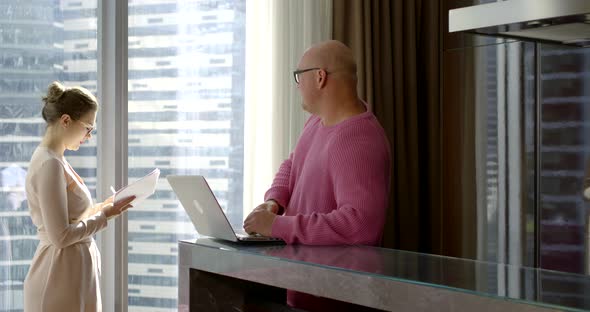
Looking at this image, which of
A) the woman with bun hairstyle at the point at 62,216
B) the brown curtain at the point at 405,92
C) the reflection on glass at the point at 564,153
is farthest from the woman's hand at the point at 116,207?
the reflection on glass at the point at 564,153

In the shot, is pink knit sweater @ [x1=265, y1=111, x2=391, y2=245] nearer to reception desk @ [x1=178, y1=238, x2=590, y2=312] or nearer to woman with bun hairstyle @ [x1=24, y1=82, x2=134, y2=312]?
reception desk @ [x1=178, y1=238, x2=590, y2=312]

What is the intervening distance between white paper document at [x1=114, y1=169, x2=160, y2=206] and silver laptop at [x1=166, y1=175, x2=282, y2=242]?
2.55ft

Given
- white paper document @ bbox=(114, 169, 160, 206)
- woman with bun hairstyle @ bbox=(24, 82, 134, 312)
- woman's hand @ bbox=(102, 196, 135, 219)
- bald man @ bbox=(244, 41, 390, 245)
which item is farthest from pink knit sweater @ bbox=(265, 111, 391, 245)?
woman with bun hairstyle @ bbox=(24, 82, 134, 312)

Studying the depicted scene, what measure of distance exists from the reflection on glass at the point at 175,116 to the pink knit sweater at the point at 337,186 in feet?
4.08

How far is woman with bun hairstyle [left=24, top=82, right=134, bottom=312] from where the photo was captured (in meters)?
3.12

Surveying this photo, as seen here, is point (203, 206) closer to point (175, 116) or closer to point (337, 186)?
point (337, 186)

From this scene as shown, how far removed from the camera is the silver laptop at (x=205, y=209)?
2283 millimetres

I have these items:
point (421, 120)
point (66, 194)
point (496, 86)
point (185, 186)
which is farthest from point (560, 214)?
point (66, 194)

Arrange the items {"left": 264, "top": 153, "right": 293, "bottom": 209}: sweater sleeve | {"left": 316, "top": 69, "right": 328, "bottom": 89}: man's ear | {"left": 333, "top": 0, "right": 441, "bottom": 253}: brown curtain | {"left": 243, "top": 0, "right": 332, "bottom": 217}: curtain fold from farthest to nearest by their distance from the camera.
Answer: {"left": 333, "top": 0, "right": 441, "bottom": 253}: brown curtain < {"left": 243, "top": 0, "right": 332, "bottom": 217}: curtain fold < {"left": 264, "top": 153, "right": 293, "bottom": 209}: sweater sleeve < {"left": 316, "top": 69, "right": 328, "bottom": 89}: man's ear

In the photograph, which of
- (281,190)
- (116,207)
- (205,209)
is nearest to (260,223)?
(205,209)

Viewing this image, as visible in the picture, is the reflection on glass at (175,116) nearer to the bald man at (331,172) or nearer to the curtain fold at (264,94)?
the curtain fold at (264,94)

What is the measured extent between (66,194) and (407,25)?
2.34 meters

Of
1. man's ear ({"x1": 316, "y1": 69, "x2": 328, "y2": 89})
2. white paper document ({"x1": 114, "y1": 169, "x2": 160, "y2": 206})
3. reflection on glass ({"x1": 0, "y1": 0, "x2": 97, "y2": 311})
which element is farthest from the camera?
reflection on glass ({"x1": 0, "y1": 0, "x2": 97, "y2": 311})

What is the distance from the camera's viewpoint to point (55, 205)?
→ 10.1 feet
